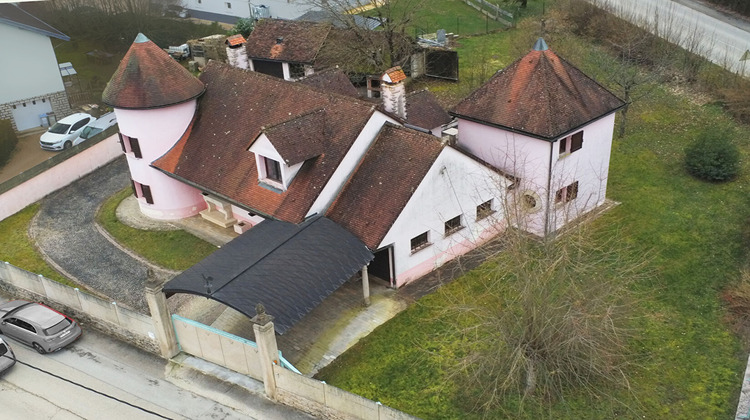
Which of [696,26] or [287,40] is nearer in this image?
[287,40]

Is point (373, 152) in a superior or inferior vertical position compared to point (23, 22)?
inferior

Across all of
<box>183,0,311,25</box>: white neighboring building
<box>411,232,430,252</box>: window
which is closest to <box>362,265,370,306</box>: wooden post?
<box>411,232,430,252</box>: window

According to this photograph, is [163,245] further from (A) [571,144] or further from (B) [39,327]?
(A) [571,144]

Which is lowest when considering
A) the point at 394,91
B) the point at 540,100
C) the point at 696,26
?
the point at 696,26

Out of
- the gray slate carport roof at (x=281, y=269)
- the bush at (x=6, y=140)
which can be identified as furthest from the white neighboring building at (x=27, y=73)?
the gray slate carport roof at (x=281, y=269)

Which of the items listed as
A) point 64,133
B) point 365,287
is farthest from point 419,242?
point 64,133
